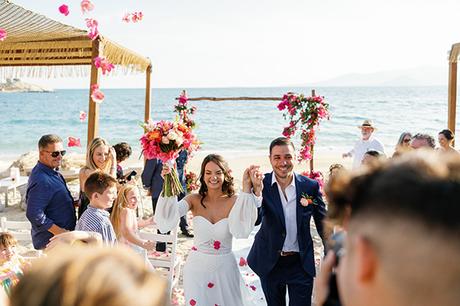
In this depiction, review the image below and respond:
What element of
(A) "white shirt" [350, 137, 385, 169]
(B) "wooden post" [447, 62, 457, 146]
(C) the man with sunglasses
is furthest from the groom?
(B) "wooden post" [447, 62, 457, 146]

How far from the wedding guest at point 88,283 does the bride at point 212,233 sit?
316 centimetres

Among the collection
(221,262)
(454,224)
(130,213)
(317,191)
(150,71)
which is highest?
(150,71)

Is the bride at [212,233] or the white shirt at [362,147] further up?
the white shirt at [362,147]

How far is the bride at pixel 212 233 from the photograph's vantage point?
Answer: 4215mm

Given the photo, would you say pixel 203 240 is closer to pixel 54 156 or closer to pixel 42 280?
pixel 54 156

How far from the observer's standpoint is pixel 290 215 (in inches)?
161

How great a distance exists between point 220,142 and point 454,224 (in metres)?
35.1

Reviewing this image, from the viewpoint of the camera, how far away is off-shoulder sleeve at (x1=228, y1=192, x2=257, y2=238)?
400 cm

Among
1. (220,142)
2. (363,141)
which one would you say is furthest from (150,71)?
(220,142)

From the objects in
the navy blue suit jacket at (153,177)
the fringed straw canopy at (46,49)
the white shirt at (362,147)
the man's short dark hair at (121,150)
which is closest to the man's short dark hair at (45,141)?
the man's short dark hair at (121,150)

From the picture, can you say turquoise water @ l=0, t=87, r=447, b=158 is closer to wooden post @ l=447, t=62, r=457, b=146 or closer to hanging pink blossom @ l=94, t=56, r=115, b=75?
wooden post @ l=447, t=62, r=457, b=146

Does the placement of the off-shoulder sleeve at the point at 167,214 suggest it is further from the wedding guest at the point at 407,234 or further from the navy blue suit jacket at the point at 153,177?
the wedding guest at the point at 407,234

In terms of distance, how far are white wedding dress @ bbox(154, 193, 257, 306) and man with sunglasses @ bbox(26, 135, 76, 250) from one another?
962 millimetres

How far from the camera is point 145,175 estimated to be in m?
7.50
